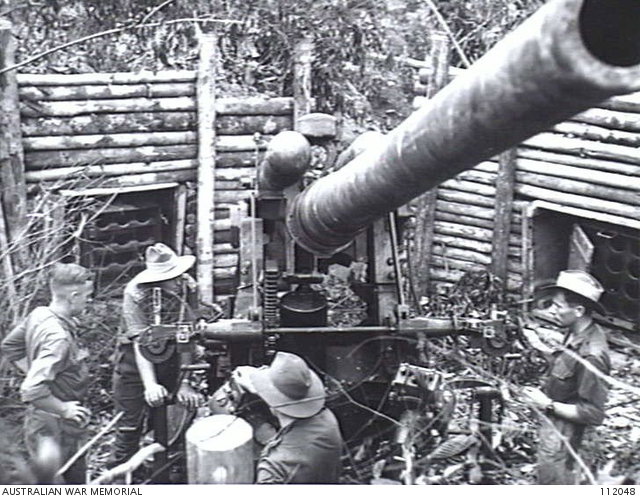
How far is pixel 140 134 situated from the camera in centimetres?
930

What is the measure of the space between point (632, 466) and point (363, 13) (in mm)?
6373

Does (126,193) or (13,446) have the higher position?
(126,193)

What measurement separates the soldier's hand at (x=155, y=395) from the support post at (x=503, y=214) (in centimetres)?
461

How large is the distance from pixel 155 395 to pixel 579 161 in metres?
4.63

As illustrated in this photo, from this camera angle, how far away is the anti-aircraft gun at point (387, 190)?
2.50 metres

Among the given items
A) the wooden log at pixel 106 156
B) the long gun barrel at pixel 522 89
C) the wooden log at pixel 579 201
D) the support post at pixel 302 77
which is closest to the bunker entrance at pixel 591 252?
Result: the wooden log at pixel 579 201

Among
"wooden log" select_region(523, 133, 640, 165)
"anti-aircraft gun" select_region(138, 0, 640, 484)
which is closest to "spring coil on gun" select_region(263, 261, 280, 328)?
"anti-aircraft gun" select_region(138, 0, 640, 484)

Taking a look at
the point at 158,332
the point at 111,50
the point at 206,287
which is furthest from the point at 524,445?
the point at 111,50

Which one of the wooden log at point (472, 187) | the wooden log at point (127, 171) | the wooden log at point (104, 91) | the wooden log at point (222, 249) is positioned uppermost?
the wooden log at point (104, 91)

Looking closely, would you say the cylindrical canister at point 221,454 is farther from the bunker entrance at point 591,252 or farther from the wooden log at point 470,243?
the wooden log at point 470,243

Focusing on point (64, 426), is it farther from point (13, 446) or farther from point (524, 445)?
point (524, 445)

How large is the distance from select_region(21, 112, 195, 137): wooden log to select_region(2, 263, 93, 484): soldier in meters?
3.50

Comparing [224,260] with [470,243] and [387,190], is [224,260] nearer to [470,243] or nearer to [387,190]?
[470,243]

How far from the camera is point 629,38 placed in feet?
8.36
